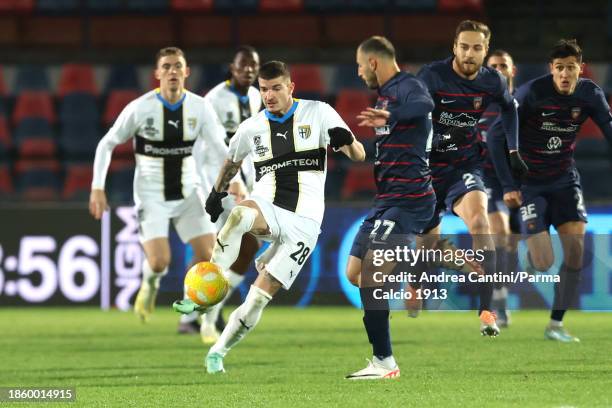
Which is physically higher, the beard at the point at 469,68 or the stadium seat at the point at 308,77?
the beard at the point at 469,68

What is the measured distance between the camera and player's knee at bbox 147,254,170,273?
31.0ft

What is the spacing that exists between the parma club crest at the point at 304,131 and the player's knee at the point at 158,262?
2.60 meters

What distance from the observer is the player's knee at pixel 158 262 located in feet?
31.0

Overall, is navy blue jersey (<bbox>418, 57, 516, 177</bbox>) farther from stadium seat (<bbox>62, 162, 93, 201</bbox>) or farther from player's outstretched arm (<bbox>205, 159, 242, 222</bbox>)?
stadium seat (<bbox>62, 162, 93, 201</bbox>)

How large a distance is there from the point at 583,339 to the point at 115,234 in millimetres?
5267

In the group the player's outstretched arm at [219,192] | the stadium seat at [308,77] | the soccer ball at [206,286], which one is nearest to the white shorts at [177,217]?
the player's outstretched arm at [219,192]

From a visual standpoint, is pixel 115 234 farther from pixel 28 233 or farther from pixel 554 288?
pixel 554 288

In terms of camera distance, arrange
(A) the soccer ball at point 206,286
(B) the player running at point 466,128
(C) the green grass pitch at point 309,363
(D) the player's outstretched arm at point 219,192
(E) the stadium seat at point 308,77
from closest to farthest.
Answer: (C) the green grass pitch at point 309,363
(A) the soccer ball at point 206,286
(D) the player's outstretched arm at point 219,192
(B) the player running at point 466,128
(E) the stadium seat at point 308,77

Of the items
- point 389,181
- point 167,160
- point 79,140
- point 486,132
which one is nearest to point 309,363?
point 389,181

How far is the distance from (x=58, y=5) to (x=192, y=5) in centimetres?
186

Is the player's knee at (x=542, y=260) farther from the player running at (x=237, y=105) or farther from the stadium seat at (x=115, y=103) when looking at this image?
the stadium seat at (x=115, y=103)

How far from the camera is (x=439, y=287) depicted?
838cm

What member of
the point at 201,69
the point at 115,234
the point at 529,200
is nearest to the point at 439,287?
the point at 529,200

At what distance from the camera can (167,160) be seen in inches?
374
